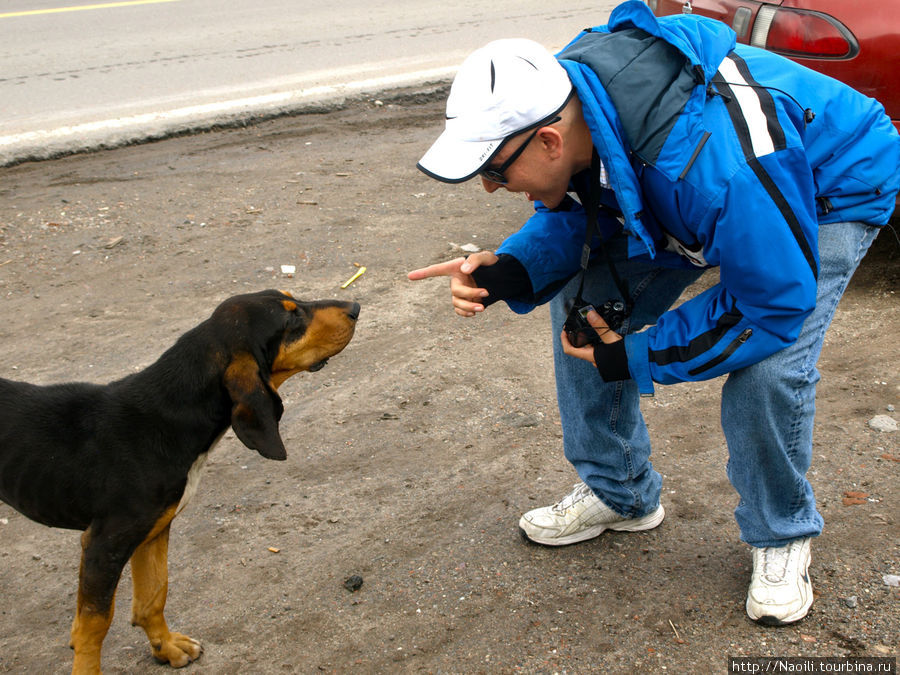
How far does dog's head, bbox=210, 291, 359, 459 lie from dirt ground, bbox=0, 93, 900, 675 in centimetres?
67

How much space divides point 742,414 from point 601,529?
89 cm

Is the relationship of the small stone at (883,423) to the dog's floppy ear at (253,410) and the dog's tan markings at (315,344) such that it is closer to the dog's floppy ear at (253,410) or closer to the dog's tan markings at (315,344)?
the dog's tan markings at (315,344)

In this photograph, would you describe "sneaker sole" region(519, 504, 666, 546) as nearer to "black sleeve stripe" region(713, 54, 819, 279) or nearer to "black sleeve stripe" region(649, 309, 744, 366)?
"black sleeve stripe" region(649, 309, 744, 366)

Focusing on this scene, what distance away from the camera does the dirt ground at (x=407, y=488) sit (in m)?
2.81

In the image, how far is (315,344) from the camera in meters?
3.16

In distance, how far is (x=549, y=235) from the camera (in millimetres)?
2959

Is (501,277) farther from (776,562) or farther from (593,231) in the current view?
(776,562)

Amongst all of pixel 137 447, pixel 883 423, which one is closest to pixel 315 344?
pixel 137 447

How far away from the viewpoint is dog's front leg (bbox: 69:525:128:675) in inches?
104

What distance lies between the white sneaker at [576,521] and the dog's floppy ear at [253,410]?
101cm

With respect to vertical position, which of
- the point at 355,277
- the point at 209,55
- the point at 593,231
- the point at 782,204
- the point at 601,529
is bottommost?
the point at 209,55

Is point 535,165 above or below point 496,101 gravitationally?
below

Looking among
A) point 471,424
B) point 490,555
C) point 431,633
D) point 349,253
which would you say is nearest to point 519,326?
point 471,424

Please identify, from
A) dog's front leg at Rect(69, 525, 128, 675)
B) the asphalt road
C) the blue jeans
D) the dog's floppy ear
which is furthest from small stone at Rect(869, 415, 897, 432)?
the asphalt road
